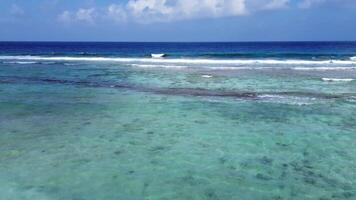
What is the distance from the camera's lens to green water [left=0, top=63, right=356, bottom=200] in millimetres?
7098

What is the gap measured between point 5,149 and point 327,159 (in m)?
7.43

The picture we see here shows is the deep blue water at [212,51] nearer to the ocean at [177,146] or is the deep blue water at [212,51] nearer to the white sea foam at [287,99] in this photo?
the white sea foam at [287,99]

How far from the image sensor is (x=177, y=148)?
9.64 meters

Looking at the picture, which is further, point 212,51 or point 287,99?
point 212,51

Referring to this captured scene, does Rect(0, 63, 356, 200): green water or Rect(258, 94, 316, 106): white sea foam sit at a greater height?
Rect(258, 94, 316, 106): white sea foam

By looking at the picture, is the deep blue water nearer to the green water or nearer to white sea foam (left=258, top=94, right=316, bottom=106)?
white sea foam (left=258, top=94, right=316, bottom=106)

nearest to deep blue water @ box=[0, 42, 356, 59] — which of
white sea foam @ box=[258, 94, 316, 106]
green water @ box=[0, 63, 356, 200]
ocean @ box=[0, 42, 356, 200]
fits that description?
white sea foam @ box=[258, 94, 316, 106]

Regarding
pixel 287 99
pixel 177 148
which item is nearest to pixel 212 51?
pixel 287 99

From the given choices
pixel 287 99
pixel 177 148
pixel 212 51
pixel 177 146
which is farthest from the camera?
pixel 212 51

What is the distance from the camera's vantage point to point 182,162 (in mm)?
8562

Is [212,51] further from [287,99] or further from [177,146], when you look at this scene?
A: [177,146]

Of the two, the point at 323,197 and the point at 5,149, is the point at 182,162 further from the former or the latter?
the point at 5,149

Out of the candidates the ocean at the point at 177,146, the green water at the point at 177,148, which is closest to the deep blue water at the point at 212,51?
the ocean at the point at 177,146

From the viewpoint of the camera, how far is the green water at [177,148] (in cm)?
710
